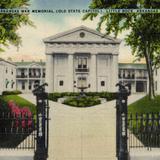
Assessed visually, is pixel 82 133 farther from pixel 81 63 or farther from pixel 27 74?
pixel 81 63

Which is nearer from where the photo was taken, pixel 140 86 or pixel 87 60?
pixel 140 86

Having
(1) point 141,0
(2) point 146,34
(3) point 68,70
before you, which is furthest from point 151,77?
(3) point 68,70

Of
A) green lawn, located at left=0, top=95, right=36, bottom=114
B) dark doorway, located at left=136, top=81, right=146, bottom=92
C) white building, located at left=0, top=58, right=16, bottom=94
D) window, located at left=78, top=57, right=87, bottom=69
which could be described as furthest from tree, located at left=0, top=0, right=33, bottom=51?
window, located at left=78, top=57, right=87, bottom=69

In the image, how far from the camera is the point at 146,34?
1873 centimetres

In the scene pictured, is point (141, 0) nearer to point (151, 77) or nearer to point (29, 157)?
point (151, 77)

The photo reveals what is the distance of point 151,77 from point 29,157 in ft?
28.2

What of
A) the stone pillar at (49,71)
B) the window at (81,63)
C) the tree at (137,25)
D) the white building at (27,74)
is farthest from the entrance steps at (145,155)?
the window at (81,63)

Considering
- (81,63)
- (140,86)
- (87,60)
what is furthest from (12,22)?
(81,63)

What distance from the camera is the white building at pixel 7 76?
1902 cm

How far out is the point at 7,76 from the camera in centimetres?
2006

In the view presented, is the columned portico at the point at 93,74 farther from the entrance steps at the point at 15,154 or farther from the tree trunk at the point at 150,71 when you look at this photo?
the entrance steps at the point at 15,154

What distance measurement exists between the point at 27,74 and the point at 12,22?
3.42m

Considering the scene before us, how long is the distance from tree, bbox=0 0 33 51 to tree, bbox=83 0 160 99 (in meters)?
2.52

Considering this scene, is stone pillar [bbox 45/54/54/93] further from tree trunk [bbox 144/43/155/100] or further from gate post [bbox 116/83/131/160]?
gate post [bbox 116/83/131/160]
